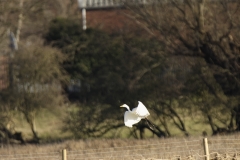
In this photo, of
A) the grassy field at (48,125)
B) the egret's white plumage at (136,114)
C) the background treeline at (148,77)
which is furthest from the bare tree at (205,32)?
the egret's white plumage at (136,114)

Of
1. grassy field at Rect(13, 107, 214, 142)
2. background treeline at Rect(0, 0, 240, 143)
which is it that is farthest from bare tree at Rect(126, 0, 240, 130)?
grassy field at Rect(13, 107, 214, 142)

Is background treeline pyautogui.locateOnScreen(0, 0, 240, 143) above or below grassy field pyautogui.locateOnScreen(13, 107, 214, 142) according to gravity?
above

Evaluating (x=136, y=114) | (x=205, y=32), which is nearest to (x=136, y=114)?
(x=136, y=114)

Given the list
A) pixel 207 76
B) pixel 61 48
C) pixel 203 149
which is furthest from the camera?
pixel 61 48

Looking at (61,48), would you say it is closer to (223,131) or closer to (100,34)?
(100,34)

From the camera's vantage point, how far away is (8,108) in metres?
19.5

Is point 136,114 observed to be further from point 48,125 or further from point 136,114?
point 48,125

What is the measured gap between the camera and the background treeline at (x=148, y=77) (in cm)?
1658

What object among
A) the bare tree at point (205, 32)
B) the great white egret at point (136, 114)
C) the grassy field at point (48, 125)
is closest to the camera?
the great white egret at point (136, 114)

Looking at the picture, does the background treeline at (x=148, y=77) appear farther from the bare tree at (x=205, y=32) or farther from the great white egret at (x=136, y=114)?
the great white egret at (x=136, y=114)

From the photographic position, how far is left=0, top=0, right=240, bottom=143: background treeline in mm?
16578

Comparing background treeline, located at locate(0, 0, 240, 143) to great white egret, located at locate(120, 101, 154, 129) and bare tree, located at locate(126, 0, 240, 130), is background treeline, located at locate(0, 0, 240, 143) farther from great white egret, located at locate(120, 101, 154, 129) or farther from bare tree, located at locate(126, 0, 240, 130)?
great white egret, located at locate(120, 101, 154, 129)

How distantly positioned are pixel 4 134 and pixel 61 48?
7108mm

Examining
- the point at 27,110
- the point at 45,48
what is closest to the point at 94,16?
the point at 45,48
